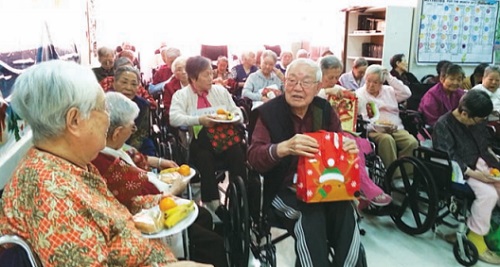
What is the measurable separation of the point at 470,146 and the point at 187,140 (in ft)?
6.18

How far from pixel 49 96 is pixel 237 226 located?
3.85 feet

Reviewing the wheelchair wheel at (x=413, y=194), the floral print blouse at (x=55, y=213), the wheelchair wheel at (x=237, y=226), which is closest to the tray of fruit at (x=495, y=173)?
the wheelchair wheel at (x=413, y=194)

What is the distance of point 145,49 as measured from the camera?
287 inches

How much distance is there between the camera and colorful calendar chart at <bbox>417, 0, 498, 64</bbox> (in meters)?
5.05

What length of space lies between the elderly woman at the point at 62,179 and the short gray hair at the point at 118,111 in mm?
528

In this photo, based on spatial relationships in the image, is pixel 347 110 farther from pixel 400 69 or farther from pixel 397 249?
pixel 400 69

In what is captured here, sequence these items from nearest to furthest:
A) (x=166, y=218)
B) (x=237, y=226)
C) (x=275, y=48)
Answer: (x=166, y=218) → (x=237, y=226) → (x=275, y=48)

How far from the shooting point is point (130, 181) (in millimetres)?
1521

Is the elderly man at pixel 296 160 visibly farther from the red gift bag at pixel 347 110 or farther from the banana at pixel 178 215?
the red gift bag at pixel 347 110

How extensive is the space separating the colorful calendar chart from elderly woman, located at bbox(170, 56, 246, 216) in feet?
10.9

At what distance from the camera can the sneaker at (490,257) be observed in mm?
2312

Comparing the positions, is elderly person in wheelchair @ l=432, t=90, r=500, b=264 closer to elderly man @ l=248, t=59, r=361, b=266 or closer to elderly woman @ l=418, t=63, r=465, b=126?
elderly woman @ l=418, t=63, r=465, b=126

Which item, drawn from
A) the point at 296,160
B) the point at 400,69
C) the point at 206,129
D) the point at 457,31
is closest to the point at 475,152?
the point at 296,160

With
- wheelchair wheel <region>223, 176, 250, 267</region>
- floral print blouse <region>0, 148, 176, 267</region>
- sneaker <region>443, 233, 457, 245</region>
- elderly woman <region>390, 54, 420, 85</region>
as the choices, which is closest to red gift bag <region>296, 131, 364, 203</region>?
wheelchair wheel <region>223, 176, 250, 267</region>
